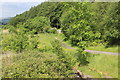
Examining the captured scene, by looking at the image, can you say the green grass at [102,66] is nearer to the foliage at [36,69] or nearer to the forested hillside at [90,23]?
the forested hillside at [90,23]

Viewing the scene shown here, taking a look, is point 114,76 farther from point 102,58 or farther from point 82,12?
point 82,12

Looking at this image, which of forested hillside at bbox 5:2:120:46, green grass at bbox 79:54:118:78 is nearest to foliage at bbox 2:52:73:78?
forested hillside at bbox 5:2:120:46

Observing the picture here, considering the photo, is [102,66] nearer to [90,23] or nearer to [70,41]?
[70,41]

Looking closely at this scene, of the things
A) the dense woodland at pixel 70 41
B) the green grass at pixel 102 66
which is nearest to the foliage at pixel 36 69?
the dense woodland at pixel 70 41

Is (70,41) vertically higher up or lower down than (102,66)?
higher up

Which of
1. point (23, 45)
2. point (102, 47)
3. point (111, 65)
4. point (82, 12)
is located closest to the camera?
point (82, 12)

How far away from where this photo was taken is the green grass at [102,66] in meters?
9.55

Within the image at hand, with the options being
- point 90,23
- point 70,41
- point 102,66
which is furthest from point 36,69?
point 102,66

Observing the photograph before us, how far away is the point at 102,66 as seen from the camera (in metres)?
10.9

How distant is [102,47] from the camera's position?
1576 cm

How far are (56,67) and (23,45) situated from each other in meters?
8.87

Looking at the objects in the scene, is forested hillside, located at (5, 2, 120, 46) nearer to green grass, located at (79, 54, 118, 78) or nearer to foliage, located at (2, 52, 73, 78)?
green grass, located at (79, 54, 118, 78)

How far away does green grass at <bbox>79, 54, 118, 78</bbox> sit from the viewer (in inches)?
376

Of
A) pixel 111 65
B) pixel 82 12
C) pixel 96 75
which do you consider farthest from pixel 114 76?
pixel 82 12
